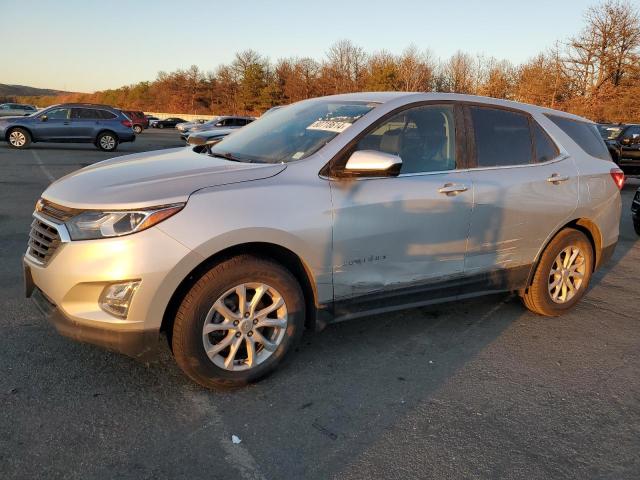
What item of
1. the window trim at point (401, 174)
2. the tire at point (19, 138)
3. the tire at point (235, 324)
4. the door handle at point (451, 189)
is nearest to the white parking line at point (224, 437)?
the tire at point (235, 324)

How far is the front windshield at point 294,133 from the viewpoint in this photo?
3.49 meters

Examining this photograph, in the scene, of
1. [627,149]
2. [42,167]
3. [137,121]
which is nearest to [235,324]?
[42,167]

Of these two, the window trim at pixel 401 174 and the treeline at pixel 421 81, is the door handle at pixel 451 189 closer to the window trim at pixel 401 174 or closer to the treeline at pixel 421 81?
the window trim at pixel 401 174

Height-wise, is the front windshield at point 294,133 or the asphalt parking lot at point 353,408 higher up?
the front windshield at point 294,133

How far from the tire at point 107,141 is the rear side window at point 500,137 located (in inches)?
737

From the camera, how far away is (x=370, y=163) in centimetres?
320

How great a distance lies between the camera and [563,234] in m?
4.47

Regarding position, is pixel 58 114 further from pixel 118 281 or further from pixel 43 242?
pixel 118 281

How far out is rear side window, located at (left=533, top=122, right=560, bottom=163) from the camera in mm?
4332

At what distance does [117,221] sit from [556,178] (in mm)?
3414

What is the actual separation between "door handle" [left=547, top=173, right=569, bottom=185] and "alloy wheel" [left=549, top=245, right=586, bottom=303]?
610 millimetres

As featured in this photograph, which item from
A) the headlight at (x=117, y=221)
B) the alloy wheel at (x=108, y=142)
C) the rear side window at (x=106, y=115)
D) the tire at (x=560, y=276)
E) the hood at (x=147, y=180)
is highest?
the rear side window at (x=106, y=115)

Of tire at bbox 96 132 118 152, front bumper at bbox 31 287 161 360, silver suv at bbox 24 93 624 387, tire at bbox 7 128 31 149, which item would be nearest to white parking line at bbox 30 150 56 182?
tire at bbox 7 128 31 149

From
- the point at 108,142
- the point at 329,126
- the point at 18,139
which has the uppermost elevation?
the point at 329,126
